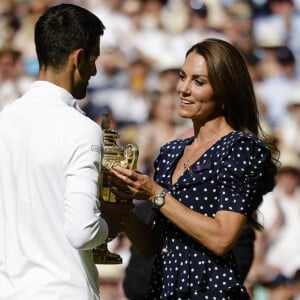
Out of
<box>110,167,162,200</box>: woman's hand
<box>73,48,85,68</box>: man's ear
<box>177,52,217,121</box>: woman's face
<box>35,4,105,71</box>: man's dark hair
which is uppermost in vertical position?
<box>35,4,105,71</box>: man's dark hair

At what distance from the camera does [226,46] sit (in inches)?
148

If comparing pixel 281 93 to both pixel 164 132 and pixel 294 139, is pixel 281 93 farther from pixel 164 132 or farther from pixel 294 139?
pixel 164 132

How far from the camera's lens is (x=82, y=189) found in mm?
3070

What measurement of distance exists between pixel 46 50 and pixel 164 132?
372cm

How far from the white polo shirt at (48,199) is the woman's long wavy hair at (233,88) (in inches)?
27.7

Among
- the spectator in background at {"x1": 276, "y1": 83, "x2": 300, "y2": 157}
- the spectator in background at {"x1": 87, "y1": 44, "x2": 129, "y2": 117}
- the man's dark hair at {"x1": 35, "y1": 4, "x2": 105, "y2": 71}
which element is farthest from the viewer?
the spectator in background at {"x1": 87, "y1": 44, "x2": 129, "y2": 117}

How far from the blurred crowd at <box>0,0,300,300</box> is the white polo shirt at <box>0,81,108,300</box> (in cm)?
341

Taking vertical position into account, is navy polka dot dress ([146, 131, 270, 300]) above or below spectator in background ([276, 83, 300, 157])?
above

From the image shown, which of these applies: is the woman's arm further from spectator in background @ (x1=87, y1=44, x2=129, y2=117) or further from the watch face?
spectator in background @ (x1=87, y1=44, x2=129, y2=117)

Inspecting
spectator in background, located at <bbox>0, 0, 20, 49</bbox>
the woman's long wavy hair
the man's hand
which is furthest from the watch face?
spectator in background, located at <bbox>0, 0, 20, 49</bbox>

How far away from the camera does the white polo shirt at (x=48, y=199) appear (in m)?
3.09

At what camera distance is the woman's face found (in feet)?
12.3

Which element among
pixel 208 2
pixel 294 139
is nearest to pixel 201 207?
pixel 294 139

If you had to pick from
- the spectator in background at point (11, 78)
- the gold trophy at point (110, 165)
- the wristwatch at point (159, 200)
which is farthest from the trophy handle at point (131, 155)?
the spectator in background at point (11, 78)
